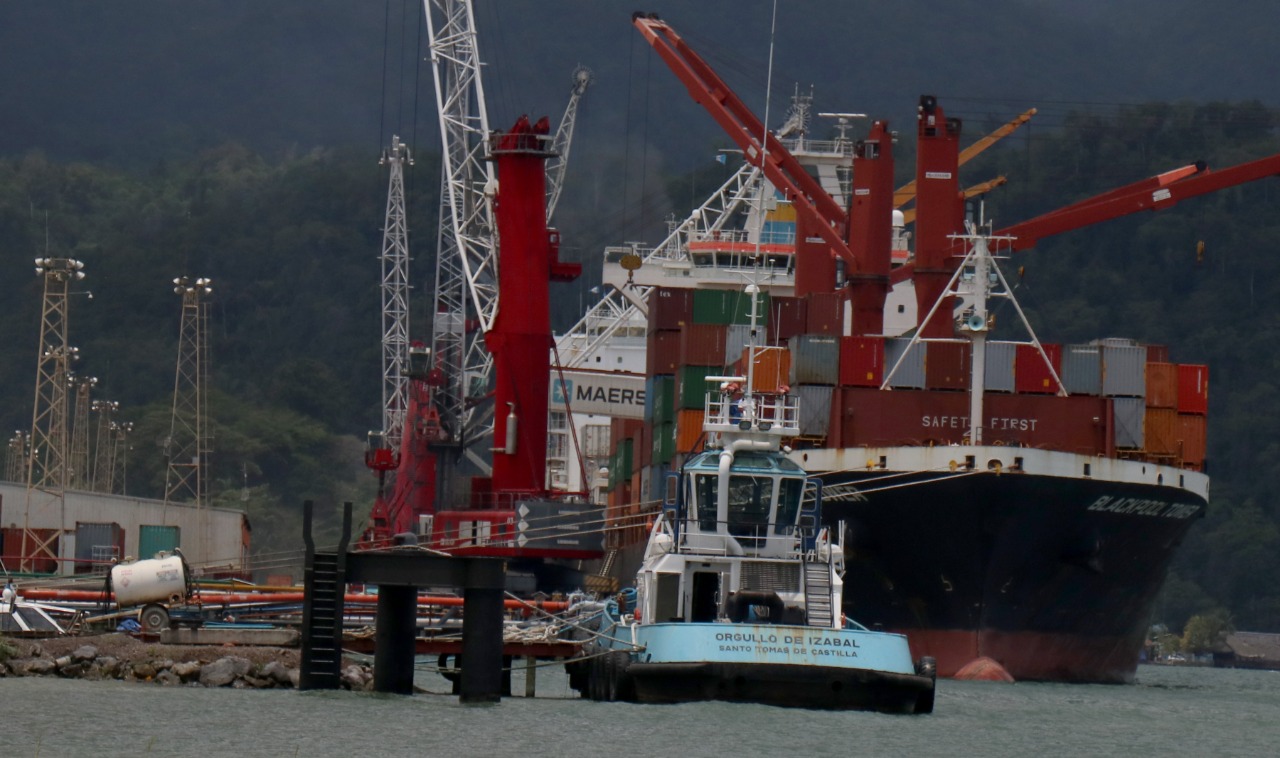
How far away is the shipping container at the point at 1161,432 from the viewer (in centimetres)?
5584

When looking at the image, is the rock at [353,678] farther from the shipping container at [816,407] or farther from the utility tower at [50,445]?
the utility tower at [50,445]

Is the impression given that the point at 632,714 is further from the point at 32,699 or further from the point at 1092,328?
the point at 1092,328

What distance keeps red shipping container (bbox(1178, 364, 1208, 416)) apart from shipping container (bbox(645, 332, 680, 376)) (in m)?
14.7

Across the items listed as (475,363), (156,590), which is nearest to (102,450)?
(475,363)

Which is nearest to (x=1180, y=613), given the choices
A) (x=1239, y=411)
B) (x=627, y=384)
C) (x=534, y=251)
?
(x=1239, y=411)

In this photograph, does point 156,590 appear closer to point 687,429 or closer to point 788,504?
point 788,504

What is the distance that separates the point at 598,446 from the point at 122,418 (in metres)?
87.8

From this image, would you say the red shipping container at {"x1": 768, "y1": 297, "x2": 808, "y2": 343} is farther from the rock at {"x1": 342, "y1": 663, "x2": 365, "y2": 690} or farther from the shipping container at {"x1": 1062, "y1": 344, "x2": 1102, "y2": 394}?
the rock at {"x1": 342, "y1": 663, "x2": 365, "y2": 690}

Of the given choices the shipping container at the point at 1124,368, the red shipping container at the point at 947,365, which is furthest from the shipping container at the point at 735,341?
the shipping container at the point at 1124,368

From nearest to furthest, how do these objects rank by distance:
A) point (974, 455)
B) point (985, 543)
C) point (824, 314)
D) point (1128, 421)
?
point (974, 455), point (985, 543), point (1128, 421), point (824, 314)

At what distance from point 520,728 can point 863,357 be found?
21651 mm

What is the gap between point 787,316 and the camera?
6225cm

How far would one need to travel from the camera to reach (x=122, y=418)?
176500mm

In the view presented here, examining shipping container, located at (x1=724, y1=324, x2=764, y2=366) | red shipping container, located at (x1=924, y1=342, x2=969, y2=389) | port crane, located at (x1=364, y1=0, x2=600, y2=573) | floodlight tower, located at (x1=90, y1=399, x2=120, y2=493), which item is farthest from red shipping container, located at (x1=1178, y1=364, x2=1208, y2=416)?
floodlight tower, located at (x1=90, y1=399, x2=120, y2=493)
